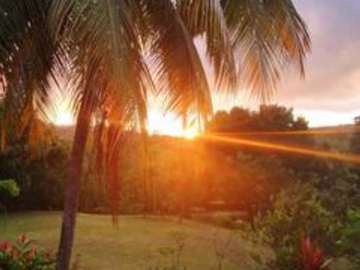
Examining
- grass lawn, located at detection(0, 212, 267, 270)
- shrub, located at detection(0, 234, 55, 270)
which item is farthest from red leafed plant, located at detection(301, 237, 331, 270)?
A: grass lawn, located at detection(0, 212, 267, 270)

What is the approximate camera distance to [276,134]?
1449 inches

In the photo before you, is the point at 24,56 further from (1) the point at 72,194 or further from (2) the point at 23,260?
(2) the point at 23,260

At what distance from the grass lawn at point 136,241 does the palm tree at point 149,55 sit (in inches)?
259

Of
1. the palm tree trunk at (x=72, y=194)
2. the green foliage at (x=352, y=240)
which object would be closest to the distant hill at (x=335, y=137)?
the green foliage at (x=352, y=240)

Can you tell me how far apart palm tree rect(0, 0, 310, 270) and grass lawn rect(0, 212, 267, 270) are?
659 cm

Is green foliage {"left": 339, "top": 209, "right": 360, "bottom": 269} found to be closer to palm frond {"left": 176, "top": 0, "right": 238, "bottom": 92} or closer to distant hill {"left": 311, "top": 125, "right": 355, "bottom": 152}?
palm frond {"left": 176, "top": 0, "right": 238, "bottom": 92}

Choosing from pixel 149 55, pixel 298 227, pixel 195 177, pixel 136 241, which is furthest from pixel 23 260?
pixel 195 177

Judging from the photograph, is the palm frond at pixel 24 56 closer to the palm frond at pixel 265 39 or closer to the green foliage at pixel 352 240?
the palm frond at pixel 265 39

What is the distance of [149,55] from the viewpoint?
384 inches

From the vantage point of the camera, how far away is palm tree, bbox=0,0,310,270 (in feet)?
28.8

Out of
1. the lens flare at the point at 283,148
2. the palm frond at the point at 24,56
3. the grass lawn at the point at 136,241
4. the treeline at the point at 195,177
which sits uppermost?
the palm frond at the point at 24,56

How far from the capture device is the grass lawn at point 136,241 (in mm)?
17125

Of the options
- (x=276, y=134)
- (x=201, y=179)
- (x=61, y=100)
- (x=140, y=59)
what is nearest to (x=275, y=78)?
(x=140, y=59)

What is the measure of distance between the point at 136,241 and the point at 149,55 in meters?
11.3
